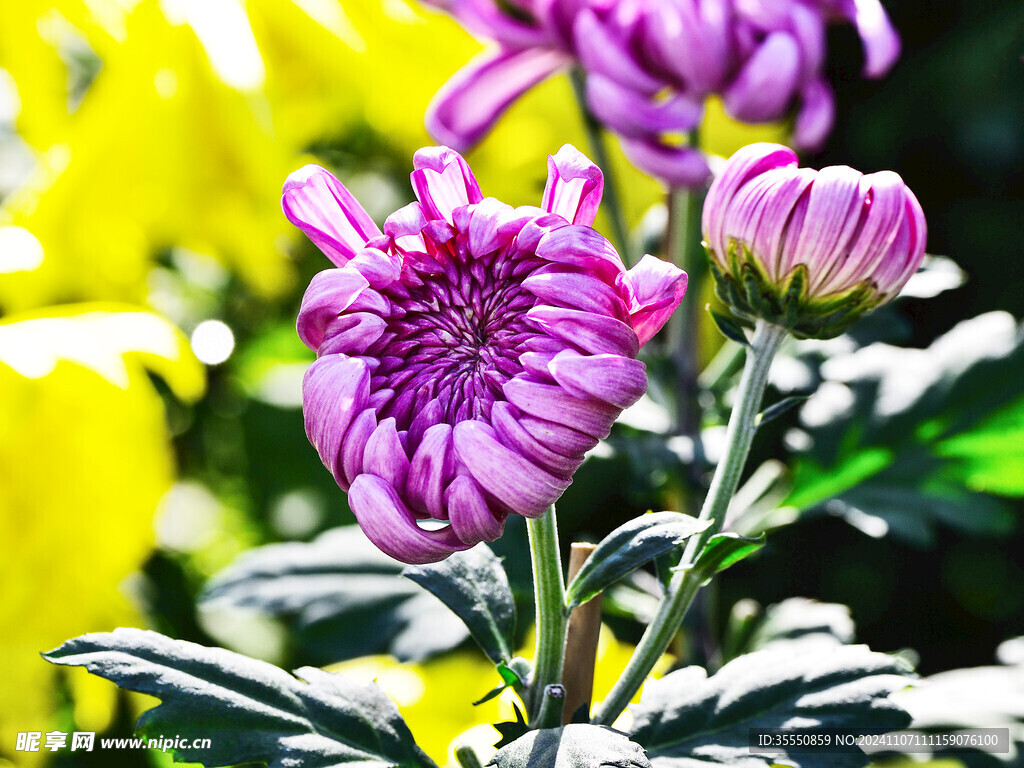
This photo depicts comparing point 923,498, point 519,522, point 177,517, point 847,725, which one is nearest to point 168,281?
point 177,517

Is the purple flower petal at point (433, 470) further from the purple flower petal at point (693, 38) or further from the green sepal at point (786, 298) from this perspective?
the purple flower petal at point (693, 38)

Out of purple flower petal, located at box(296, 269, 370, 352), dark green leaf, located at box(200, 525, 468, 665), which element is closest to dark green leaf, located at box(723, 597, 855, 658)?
dark green leaf, located at box(200, 525, 468, 665)

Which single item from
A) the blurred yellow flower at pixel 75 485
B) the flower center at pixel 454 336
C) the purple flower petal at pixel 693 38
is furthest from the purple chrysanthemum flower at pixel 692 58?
the blurred yellow flower at pixel 75 485

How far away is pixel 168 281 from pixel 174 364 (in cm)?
39

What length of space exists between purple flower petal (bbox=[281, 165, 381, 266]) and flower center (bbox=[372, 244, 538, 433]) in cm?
2

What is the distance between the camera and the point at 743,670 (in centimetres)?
34

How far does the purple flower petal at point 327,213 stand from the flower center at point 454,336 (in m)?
0.02

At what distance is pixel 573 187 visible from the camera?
300 millimetres

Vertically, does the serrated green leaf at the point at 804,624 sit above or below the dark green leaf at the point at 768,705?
above

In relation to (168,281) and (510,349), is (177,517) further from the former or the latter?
(510,349)

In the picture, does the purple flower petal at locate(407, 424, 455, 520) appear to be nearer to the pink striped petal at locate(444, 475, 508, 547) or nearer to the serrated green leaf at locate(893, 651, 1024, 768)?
the pink striped petal at locate(444, 475, 508, 547)

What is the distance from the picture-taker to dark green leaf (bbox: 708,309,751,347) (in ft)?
1.16

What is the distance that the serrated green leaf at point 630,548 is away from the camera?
292mm

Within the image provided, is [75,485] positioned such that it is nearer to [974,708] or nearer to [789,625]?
[789,625]
